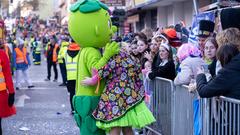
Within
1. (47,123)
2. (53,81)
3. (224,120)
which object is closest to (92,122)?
(224,120)

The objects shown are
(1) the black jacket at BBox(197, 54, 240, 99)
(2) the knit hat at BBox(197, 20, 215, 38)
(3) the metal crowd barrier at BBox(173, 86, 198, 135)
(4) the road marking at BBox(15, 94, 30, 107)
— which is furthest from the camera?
(4) the road marking at BBox(15, 94, 30, 107)

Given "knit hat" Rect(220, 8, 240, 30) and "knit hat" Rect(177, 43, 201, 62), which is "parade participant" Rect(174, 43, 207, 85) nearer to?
"knit hat" Rect(177, 43, 201, 62)

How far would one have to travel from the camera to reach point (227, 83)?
5.52 meters

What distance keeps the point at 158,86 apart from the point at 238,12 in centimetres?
191

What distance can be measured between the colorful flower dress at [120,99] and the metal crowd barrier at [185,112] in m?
0.48

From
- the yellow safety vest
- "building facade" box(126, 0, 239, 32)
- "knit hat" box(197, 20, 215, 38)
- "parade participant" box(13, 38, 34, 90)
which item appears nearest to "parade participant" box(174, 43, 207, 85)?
"knit hat" box(197, 20, 215, 38)

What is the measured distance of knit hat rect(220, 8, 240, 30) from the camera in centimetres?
686

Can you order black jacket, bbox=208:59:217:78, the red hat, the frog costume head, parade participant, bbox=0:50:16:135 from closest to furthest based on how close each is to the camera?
black jacket, bbox=208:59:217:78 → the frog costume head → parade participant, bbox=0:50:16:135 → the red hat

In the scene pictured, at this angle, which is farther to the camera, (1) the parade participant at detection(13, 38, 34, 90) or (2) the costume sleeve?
(1) the parade participant at detection(13, 38, 34, 90)

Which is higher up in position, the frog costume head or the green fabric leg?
the frog costume head

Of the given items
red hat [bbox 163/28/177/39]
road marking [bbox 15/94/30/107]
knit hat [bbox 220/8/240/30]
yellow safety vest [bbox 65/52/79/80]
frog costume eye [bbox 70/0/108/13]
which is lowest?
road marking [bbox 15/94/30/107]

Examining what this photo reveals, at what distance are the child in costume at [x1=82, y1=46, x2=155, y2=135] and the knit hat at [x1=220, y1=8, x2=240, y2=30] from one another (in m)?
1.20

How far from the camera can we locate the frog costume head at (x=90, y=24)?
7168mm

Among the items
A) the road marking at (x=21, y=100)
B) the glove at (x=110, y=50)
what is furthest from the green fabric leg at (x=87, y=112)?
the road marking at (x=21, y=100)
